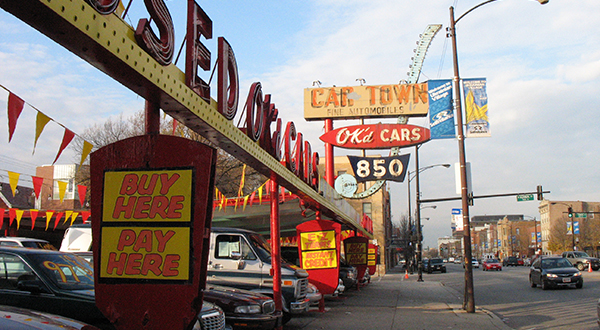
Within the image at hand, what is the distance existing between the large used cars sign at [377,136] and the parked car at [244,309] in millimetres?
16282

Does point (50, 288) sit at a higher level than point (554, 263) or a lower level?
higher

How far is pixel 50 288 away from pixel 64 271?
0.49 m

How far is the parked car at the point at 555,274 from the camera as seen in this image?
20.5 m

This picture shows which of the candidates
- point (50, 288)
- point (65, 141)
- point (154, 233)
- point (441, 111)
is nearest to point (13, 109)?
point (65, 141)

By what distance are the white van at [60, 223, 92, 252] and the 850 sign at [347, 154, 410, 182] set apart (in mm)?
13589

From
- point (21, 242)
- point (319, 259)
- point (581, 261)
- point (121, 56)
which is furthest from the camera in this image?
point (581, 261)

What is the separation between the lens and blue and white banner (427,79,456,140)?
14625mm

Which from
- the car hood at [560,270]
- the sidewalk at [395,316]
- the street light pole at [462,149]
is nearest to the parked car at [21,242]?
the sidewalk at [395,316]

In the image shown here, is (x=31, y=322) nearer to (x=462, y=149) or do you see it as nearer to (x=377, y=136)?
(x=462, y=149)

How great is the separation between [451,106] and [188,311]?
11.9m

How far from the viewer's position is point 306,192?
1187 cm

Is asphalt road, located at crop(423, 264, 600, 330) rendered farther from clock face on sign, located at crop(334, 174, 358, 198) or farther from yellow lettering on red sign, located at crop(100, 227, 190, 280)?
yellow lettering on red sign, located at crop(100, 227, 190, 280)

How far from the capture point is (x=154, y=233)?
504 cm

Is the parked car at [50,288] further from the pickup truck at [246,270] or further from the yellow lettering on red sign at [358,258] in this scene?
the yellow lettering on red sign at [358,258]
